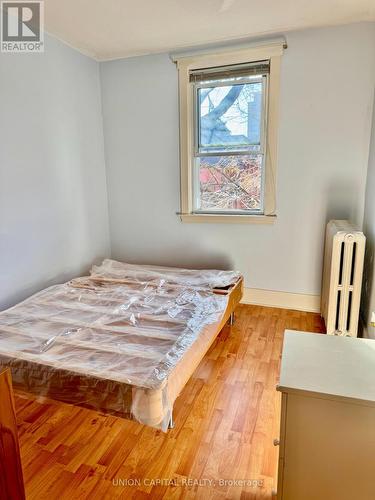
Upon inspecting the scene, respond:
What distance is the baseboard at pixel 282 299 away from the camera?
124 inches

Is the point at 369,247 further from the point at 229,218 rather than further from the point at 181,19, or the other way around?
the point at 181,19

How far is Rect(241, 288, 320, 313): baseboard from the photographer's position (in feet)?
10.4

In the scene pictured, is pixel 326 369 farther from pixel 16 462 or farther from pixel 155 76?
pixel 155 76

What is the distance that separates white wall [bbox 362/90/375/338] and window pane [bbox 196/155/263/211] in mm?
931

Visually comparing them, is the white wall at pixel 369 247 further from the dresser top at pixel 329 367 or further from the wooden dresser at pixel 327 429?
the wooden dresser at pixel 327 429

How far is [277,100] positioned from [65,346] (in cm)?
261

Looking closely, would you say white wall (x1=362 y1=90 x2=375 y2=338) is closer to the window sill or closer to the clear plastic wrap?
the window sill

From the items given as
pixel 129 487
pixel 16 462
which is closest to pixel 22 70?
pixel 16 462

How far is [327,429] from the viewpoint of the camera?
1.03 m

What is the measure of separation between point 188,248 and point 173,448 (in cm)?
214

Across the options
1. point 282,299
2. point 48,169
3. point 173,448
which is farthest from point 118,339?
point 282,299

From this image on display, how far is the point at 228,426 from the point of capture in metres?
1.75

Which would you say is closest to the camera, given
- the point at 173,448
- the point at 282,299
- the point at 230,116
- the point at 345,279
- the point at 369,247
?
the point at 173,448

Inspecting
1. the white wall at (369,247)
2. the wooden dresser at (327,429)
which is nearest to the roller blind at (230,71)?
the white wall at (369,247)
